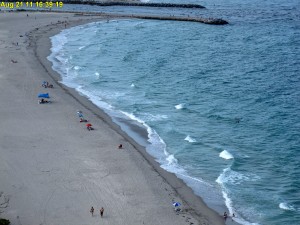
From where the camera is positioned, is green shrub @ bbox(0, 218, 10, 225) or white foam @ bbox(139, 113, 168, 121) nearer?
green shrub @ bbox(0, 218, 10, 225)

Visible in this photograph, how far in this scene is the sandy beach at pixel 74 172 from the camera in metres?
32.3

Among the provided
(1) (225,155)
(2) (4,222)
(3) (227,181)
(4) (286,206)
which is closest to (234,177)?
(3) (227,181)

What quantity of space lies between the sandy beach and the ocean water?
7.18 ft

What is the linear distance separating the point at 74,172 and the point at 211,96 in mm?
25274

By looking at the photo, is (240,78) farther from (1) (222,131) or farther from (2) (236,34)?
(2) (236,34)

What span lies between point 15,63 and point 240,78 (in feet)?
111

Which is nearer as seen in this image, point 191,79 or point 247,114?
point 247,114

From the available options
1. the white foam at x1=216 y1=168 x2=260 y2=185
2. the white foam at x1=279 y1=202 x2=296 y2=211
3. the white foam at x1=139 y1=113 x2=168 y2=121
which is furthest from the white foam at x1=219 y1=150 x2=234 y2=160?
the white foam at x1=139 y1=113 x2=168 y2=121

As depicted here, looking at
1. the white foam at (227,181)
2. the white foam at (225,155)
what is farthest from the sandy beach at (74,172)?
the white foam at (225,155)

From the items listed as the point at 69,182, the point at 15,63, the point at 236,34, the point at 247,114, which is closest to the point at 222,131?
the point at 247,114

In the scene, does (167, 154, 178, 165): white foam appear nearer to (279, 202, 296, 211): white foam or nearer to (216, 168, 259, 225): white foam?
(216, 168, 259, 225): white foam

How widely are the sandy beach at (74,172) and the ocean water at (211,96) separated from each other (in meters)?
2.19

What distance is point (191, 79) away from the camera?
214ft

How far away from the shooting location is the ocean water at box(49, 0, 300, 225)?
3791 centimetres
